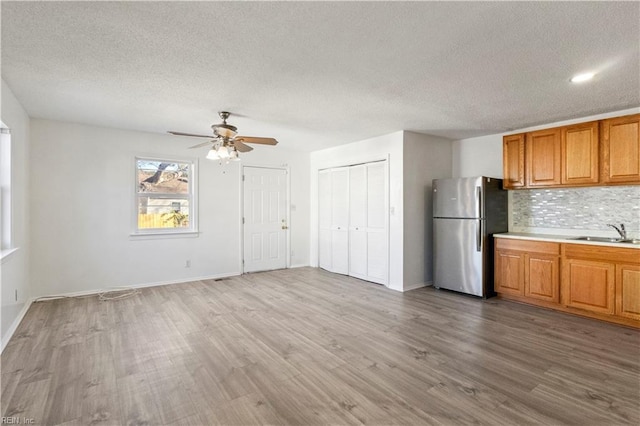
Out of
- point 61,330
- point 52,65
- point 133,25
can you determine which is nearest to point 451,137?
point 133,25

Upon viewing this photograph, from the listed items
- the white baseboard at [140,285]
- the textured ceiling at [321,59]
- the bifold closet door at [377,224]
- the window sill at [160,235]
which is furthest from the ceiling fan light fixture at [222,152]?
the white baseboard at [140,285]

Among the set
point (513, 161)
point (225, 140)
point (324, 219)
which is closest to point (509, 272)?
point (513, 161)

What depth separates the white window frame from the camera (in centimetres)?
496

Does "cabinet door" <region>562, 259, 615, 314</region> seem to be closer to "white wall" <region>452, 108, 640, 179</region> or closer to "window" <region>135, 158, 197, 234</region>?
"white wall" <region>452, 108, 640, 179</region>

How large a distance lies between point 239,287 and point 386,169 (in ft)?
9.81

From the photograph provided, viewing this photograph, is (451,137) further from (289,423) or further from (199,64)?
(289,423)

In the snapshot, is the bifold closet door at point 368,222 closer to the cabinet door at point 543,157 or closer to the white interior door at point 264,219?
the white interior door at point 264,219

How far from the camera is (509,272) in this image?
438cm

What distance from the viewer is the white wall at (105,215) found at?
4.36 metres

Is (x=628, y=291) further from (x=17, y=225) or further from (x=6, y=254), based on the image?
(x=17, y=225)

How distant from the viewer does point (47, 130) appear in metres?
4.36

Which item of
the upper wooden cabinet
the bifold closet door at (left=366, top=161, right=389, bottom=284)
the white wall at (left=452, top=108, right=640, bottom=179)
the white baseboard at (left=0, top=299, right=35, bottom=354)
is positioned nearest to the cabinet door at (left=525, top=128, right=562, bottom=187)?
the upper wooden cabinet

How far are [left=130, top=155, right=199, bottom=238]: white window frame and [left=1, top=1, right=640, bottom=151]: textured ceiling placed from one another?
108 centimetres

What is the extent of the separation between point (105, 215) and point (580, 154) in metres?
6.46
